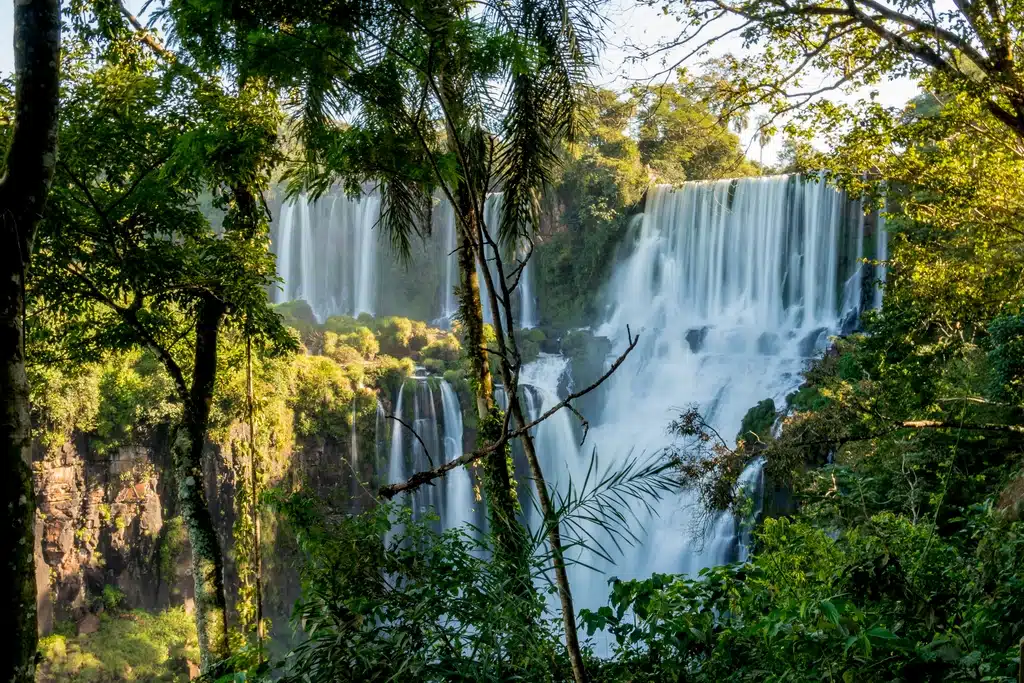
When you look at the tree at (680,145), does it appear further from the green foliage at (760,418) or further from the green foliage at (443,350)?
the green foliage at (760,418)

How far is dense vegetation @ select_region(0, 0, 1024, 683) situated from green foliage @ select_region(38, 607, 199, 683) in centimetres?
9

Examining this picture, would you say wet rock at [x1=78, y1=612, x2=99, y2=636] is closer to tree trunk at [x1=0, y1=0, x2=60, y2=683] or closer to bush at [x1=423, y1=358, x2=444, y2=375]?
bush at [x1=423, y1=358, x2=444, y2=375]

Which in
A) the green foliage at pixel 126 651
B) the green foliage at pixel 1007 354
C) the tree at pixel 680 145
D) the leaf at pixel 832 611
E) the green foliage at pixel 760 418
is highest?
the tree at pixel 680 145

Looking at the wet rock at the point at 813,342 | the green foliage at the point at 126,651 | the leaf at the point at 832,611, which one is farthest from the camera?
the wet rock at the point at 813,342

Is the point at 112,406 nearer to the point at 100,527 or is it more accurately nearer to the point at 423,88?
the point at 100,527

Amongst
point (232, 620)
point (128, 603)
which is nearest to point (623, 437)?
point (232, 620)

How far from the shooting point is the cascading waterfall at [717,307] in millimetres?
17938

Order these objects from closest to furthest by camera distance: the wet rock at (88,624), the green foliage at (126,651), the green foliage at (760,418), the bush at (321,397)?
1. the green foliage at (126,651)
2. the green foliage at (760,418)
3. the wet rock at (88,624)
4. the bush at (321,397)

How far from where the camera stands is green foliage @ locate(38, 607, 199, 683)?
14.0 meters

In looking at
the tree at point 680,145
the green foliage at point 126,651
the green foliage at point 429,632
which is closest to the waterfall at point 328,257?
the tree at point 680,145

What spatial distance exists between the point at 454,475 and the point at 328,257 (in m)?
10.9

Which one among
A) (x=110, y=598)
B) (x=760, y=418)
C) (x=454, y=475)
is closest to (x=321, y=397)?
(x=454, y=475)

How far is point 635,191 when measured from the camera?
2256 cm

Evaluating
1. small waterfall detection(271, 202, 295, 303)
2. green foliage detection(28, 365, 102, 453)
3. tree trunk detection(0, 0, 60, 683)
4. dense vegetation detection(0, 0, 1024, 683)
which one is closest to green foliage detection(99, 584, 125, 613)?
dense vegetation detection(0, 0, 1024, 683)
